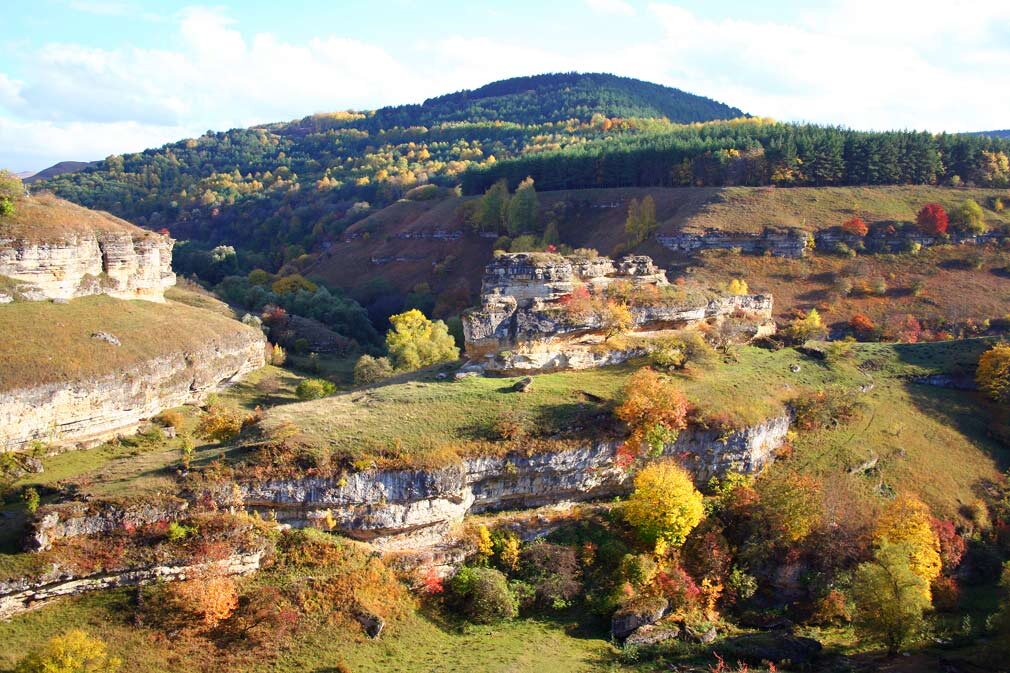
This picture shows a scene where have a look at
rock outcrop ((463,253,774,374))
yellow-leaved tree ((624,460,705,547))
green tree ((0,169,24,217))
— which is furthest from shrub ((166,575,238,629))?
green tree ((0,169,24,217))

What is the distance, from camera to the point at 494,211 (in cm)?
9962

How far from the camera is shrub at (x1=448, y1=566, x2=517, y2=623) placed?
27.2 meters

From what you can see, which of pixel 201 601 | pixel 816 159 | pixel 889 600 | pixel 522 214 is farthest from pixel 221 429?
pixel 816 159

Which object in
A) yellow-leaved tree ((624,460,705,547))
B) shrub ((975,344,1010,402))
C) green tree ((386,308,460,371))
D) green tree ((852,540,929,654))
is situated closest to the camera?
green tree ((852,540,929,654))

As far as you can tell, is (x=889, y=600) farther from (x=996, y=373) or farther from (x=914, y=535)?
(x=996, y=373)

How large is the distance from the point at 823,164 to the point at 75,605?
286ft

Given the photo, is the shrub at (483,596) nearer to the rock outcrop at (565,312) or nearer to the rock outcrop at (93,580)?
the rock outcrop at (93,580)

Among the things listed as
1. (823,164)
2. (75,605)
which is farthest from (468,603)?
(823,164)

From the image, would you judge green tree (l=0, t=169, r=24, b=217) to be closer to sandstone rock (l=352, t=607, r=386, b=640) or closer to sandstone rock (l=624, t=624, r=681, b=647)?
sandstone rock (l=352, t=607, r=386, b=640)

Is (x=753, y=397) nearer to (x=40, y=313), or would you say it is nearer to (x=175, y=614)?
(x=175, y=614)

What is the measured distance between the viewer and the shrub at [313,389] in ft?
179

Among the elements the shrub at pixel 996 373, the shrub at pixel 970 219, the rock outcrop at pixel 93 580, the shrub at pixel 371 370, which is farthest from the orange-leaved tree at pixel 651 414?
the shrub at pixel 970 219

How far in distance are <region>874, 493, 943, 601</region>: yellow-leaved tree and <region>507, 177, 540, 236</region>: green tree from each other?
67868mm

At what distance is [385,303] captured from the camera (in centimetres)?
9006
